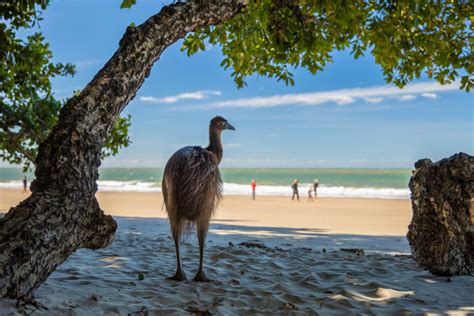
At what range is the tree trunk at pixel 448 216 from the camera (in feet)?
19.1

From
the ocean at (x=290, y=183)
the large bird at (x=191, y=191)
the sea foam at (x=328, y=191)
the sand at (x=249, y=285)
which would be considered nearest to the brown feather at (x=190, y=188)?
the large bird at (x=191, y=191)

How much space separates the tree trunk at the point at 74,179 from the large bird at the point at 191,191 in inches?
53.0

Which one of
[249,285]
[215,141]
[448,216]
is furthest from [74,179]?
[448,216]

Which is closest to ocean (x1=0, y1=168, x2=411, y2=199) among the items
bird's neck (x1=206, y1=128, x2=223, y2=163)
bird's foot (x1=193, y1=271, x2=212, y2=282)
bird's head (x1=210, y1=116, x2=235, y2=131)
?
bird's head (x1=210, y1=116, x2=235, y2=131)

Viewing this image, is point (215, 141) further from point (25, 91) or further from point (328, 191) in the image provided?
point (328, 191)

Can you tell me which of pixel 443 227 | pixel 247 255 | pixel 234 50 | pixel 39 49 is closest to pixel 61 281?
pixel 247 255

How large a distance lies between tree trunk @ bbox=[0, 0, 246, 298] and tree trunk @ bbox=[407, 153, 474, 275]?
394 centimetres

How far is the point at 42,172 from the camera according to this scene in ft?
12.4

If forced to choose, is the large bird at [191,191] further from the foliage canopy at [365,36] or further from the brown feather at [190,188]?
the foliage canopy at [365,36]

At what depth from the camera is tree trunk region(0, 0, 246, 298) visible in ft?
11.0

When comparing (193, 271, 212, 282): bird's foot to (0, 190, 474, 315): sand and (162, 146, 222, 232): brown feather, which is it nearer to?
(0, 190, 474, 315): sand

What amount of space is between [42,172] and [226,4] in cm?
298

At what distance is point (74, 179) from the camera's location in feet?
12.2

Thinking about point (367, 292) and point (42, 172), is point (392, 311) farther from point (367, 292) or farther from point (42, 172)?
point (42, 172)
